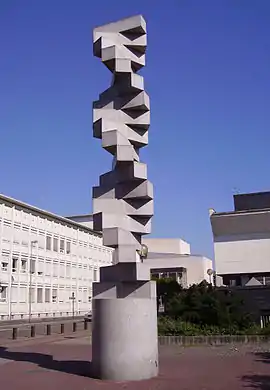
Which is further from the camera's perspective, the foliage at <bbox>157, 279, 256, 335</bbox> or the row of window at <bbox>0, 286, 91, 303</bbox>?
the row of window at <bbox>0, 286, 91, 303</bbox>

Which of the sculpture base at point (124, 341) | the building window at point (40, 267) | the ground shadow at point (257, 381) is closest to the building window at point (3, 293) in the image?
the building window at point (40, 267)

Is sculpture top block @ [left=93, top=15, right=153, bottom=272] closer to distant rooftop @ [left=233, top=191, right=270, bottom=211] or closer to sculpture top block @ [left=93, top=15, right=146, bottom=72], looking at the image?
sculpture top block @ [left=93, top=15, right=146, bottom=72]

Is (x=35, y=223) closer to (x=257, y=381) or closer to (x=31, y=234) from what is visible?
(x=31, y=234)

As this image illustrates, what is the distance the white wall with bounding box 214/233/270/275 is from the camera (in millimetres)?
31062

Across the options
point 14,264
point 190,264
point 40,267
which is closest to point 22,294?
point 14,264

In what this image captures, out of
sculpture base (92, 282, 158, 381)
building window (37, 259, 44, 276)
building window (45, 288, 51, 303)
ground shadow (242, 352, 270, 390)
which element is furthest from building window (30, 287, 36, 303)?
ground shadow (242, 352, 270, 390)

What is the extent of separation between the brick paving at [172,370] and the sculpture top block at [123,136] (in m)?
2.85

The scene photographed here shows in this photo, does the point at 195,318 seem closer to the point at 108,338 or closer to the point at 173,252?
the point at 108,338

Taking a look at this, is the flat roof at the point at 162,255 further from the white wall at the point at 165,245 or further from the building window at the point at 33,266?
the building window at the point at 33,266

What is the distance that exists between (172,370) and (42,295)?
50621 mm

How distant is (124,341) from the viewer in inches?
445

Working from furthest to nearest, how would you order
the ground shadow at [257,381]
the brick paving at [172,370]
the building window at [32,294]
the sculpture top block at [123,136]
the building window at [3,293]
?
1. the building window at [32,294]
2. the building window at [3,293]
3. the sculpture top block at [123,136]
4. the brick paving at [172,370]
5. the ground shadow at [257,381]

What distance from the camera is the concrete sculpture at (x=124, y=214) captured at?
11.4 m

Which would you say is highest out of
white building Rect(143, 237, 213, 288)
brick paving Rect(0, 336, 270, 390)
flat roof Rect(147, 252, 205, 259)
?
flat roof Rect(147, 252, 205, 259)
